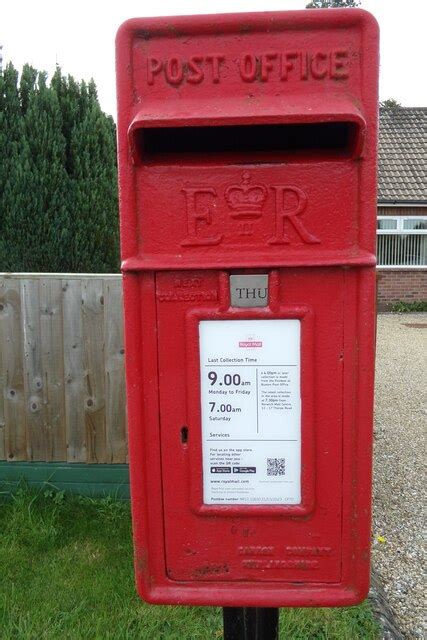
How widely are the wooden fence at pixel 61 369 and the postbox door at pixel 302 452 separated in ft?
6.51

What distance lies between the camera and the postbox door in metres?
1.70

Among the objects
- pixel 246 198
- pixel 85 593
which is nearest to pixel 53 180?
pixel 85 593

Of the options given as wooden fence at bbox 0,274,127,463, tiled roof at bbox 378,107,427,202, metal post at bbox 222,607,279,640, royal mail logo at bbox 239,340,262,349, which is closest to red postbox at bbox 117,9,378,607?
royal mail logo at bbox 239,340,262,349

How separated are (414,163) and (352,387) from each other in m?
15.2

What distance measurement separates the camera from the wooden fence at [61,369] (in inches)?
146

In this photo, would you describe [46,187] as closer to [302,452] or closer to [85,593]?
[85,593]

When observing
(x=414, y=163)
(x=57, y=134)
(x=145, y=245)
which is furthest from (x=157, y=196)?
(x=414, y=163)

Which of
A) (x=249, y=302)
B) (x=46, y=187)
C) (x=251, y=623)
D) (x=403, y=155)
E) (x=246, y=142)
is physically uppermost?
(x=403, y=155)

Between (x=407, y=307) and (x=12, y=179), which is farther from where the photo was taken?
(x=407, y=307)

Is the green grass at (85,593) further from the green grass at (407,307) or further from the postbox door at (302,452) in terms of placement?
the green grass at (407,307)

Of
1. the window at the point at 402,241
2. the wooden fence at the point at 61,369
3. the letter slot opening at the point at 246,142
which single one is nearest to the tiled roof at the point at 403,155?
the window at the point at 402,241

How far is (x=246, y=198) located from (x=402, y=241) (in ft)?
46.4

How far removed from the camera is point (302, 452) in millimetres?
1752

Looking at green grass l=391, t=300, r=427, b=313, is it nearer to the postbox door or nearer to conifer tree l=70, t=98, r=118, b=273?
conifer tree l=70, t=98, r=118, b=273
